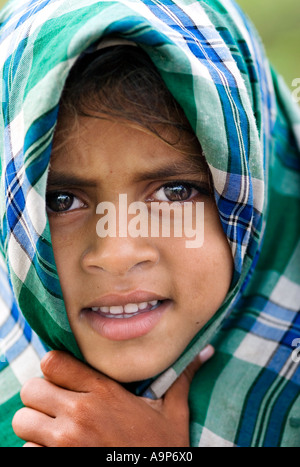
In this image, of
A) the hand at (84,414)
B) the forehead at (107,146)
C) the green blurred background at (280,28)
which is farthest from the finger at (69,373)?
the green blurred background at (280,28)

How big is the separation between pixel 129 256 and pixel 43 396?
306mm

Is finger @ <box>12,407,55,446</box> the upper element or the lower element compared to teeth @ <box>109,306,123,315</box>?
lower

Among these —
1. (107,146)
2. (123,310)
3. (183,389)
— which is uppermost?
(107,146)

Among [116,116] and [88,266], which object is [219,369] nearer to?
[88,266]

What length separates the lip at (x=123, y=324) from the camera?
36.1 inches

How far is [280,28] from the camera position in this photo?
8.41 ft

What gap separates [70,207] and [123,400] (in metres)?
0.33

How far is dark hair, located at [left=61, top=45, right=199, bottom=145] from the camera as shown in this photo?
81cm

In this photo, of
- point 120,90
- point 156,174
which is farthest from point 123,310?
point 120,90

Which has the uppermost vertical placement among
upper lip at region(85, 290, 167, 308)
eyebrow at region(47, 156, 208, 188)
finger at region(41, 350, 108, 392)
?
eyebrow at region(47, 156, 208, 188)

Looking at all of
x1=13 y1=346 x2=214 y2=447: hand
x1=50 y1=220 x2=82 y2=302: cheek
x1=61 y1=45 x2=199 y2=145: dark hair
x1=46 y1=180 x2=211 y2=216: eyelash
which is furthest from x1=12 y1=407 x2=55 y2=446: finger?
x1=61 y1=45 x2=199 y2=145: dark hair

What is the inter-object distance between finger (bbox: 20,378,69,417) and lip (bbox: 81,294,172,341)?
0.13 metres

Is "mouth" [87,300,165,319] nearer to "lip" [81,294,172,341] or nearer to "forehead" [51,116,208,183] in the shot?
"lip" [81,294,172,341]

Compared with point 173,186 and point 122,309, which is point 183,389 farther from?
point 173,186
